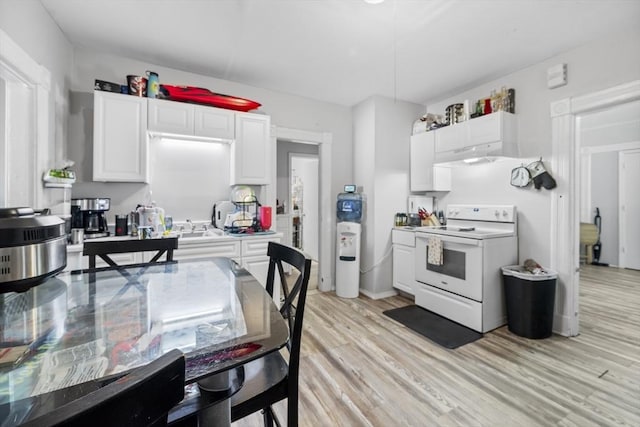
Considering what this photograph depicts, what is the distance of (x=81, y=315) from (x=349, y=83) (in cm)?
313

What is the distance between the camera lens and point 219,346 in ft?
2.39

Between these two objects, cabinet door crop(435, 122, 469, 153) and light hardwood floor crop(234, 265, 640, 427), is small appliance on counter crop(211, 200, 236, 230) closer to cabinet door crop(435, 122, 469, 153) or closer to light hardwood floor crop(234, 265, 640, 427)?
light hardwood floor crop(234, 265, 640, 427)

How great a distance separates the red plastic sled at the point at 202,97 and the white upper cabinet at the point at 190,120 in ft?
0.20

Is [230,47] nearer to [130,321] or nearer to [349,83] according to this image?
[349,83]

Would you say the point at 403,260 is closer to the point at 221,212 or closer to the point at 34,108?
the point at 221,212

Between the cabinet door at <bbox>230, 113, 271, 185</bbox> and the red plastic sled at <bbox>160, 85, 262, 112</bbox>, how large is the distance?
10 centimetres

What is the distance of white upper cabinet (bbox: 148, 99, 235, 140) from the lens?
2566mm

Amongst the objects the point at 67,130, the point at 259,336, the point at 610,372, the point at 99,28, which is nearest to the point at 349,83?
the point at 99,28

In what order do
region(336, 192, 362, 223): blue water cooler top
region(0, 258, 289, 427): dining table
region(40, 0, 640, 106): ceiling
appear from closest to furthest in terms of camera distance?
1. region(0, 258, 289, 427): dining table
2. region(40, 0, 640, 106): ceiling
3. region(336, 192, 362, 223): blue water cooler top

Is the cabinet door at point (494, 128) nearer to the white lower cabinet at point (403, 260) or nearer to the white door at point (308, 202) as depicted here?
the white lower cabinet at point (403, 260)

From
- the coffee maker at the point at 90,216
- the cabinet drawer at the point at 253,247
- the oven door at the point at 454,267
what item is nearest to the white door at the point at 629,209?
the oven door at the point at 454,267

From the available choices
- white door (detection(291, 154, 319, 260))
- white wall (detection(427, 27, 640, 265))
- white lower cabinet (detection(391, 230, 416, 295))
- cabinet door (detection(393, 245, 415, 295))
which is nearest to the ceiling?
white wall (detection(427, 27, 640, 265))

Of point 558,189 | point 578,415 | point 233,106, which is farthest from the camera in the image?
point 233,106

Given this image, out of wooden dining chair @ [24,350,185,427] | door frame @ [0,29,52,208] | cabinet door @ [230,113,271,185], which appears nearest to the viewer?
wooden dining chair @ [24,350,185,427]
